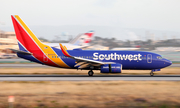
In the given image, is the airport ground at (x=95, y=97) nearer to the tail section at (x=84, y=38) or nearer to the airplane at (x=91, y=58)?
the airplane at (x=91, y=58)

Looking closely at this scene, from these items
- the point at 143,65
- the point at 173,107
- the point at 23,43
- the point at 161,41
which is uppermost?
the point at 161,41

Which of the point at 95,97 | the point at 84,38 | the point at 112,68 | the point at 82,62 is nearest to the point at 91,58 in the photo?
the point at 82,62

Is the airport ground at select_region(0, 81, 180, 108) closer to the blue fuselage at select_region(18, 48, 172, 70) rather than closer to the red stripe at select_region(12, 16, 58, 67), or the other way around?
the blue fuselage at select_region(18, 48, 172, 70)

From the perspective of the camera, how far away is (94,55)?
2919cm

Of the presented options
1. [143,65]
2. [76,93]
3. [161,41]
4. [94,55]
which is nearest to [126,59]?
[143,65]

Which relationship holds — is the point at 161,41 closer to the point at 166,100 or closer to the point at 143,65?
the point at 143,65

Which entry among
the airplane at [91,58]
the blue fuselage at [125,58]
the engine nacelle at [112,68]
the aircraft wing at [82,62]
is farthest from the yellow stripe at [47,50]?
the engine nacelle at [112,68]

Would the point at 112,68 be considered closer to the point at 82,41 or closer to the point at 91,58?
the point at 91,58

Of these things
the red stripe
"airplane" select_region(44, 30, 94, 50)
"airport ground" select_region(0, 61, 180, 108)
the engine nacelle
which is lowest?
"airport ground" select_region(0, 61, 180, 108)

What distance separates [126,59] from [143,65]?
2.53 metres

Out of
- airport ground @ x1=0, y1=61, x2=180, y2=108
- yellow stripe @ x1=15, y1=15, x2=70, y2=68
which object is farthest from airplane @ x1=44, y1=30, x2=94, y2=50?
airport ground @ x1=0, y1=61, x2=180, y2=108

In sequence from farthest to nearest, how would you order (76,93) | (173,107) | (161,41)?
1. (161,41)
2. (76,93)
3. (173,107)

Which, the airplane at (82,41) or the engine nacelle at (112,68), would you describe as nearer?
the engine nacelle at (112,68)

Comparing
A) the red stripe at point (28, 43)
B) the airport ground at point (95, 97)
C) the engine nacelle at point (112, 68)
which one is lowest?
the airport ground at point (95, 97)
